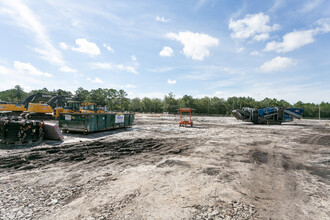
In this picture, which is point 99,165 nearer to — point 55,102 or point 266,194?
point 266,194

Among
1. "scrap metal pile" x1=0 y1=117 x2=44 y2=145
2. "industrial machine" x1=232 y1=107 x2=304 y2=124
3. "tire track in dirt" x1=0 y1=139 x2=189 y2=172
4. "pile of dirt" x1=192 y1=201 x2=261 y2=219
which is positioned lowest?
"tire track in dirt" x1=0 y1=139 x2=189 y2=172

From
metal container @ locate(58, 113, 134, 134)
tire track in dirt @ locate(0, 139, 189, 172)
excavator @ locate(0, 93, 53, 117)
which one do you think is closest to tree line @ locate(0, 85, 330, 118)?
excavator @ locate(0, 93, 53, 117)

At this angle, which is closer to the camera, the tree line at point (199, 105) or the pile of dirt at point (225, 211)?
the pile of dirt at point (225, 211)

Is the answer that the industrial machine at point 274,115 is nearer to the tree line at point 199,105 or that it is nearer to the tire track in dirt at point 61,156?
the tire track in dirt at point 61,156

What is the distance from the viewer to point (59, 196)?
3568 mm

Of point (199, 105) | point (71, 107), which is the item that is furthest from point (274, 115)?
point (199, 105)

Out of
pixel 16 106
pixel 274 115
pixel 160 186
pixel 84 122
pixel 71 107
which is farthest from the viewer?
pixel 274 115

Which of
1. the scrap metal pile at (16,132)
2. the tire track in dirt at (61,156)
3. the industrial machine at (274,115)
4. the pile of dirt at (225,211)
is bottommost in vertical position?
the tire track in dirt at (61,156)

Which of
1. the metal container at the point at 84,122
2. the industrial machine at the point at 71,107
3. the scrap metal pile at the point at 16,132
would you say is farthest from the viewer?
the industrial machine at the point at 71,107

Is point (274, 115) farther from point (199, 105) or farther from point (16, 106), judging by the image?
point (199, 105)

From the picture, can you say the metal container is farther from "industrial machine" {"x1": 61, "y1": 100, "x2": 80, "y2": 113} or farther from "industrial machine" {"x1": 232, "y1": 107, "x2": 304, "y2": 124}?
"industrial machine" {"x1": 232, "y1": 107, "x2": 304, "y2": 124}

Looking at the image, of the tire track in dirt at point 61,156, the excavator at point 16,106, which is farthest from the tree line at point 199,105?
the tire track in dirt at point 61,156

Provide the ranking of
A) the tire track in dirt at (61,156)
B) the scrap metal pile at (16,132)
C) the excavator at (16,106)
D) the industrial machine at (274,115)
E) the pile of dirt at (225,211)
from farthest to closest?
the industrial machine at (274,115), the excavator at (16,106), the scrap metal pile at (16,132), the tire track in dirt at (61,156), the pile of dirt at (225,211)

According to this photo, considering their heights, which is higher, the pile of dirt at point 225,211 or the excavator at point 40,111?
the excavator at point 40,111
